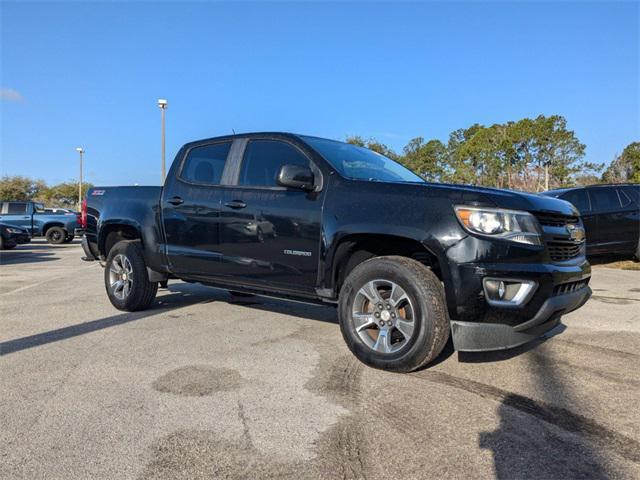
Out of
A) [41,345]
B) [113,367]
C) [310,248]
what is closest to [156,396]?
[113,367]

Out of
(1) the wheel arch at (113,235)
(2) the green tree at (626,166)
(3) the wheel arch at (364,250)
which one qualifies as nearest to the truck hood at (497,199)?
(3) the wheel arch at (364,250)

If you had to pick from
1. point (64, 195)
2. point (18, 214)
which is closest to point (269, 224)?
point (18, 214)

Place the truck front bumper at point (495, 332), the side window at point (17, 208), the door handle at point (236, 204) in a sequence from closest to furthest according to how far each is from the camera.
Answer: the truck front bumper at point (495, 332), the door handle at point (236, 204), the side window at point (17, 208)

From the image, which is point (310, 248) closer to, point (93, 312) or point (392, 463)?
point (392, 463)

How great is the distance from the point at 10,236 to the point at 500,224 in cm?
1750

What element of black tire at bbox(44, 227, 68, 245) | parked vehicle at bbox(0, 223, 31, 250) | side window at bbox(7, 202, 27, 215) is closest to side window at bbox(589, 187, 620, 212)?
parked vehicle at bbox(0, 223, 31, 250)

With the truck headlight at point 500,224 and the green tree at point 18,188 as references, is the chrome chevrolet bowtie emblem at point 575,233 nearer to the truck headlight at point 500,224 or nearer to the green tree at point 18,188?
the truck headlight at point 500,224

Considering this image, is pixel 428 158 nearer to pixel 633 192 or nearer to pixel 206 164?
pixel 633 192

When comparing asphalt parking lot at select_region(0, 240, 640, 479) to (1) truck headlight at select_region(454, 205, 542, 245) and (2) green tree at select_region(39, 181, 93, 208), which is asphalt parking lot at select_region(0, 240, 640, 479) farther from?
(2) green tree at select_region(39, 181, 93, 208)

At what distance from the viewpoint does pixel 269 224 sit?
4410mm

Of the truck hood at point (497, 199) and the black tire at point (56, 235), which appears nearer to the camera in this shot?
the truck hood at point (497, 199)

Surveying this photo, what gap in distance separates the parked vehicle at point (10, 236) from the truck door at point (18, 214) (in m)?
5.00

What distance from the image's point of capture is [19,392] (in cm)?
334

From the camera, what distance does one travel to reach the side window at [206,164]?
5.14m
